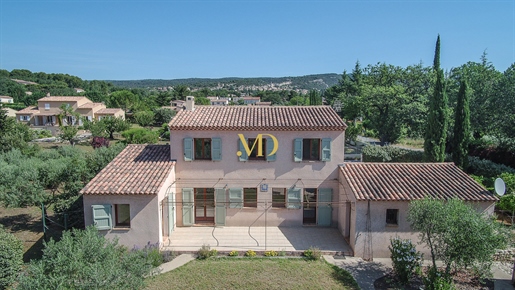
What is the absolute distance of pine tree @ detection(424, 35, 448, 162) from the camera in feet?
96.0

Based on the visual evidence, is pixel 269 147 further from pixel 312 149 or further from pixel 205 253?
pixel 205 253

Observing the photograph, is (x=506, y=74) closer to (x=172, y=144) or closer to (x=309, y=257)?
(x=309, y=257)

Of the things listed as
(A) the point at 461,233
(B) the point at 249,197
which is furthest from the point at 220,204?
(A) the point at 461,233

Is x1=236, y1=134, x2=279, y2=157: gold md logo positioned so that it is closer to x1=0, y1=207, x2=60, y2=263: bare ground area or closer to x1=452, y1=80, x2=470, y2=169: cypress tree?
x1=0, y1=207, x2=60, y2=263: bare ground area

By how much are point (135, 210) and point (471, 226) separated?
1416cm

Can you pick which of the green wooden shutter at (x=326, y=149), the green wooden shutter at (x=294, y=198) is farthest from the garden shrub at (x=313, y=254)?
the green wooden shutter at (x=326, y=149)

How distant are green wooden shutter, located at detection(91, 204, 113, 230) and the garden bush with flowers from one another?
1328 cm

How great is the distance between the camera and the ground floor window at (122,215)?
1616cm

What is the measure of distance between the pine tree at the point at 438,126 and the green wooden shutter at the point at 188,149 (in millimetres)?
22371

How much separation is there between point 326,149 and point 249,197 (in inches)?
210

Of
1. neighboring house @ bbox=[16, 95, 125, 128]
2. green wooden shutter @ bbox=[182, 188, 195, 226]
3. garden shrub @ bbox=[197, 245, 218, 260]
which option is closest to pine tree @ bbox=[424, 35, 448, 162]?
green wooden shutter @ bbox=[182, 188, 195, 226]

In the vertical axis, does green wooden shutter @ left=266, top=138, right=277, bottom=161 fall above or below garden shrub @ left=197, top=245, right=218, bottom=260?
above

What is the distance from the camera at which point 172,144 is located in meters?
18.5

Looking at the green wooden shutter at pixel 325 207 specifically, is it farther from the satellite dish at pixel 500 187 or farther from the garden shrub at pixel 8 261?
the garden shrub at pixel 8 261
